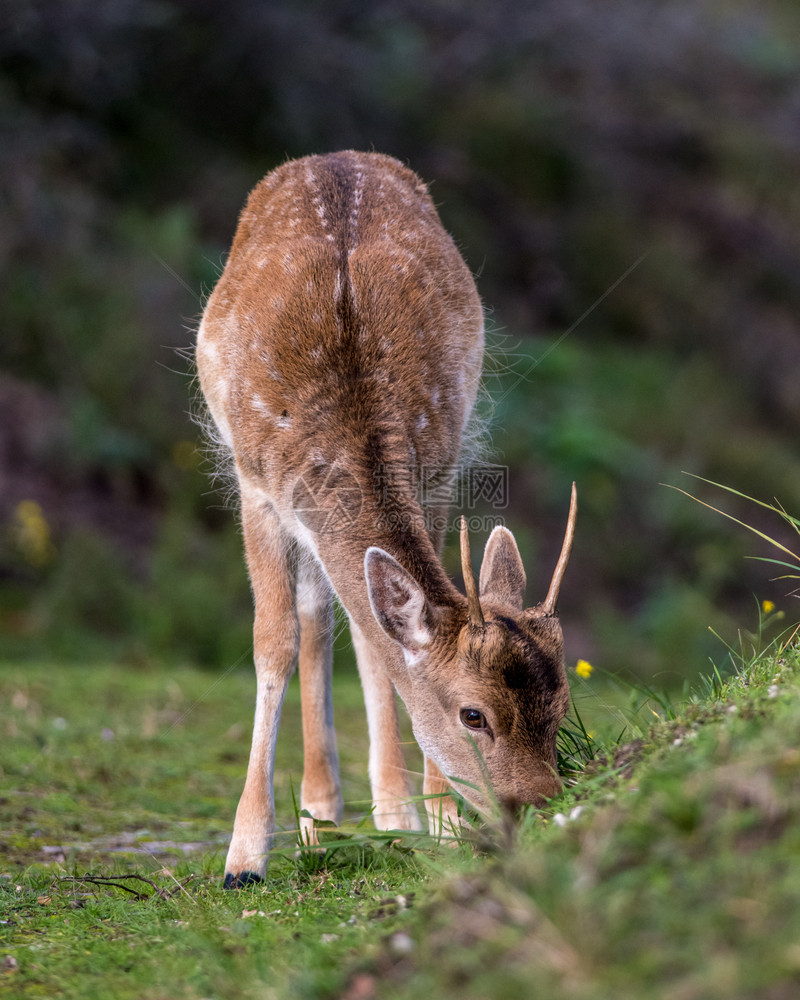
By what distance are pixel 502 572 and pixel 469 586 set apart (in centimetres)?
95

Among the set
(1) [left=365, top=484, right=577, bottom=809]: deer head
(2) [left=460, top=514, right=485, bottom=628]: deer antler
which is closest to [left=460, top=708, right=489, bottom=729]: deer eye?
(1) [left=365, top=484, right=577, bottom=809]: deer head

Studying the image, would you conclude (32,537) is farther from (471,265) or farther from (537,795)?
(471,265)

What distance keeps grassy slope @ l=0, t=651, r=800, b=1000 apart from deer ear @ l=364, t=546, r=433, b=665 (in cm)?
82

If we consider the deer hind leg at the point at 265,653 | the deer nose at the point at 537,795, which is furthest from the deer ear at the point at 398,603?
the deer hind leg at the point at 265,653

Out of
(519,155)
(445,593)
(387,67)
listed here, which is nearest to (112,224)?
(387,67)

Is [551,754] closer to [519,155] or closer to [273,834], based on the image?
[273,834]

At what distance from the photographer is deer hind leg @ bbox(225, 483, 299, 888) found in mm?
5098

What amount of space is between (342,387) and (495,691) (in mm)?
1644

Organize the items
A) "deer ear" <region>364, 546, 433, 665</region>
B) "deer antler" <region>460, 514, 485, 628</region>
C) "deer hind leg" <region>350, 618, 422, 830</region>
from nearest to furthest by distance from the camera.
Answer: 1. "deer antler" <region>460, 514, 485, 628</region>
2. "deer ear" <region>364, 546, 433, 665</region>
3. "deer hind leg" <region>350, 618, 422, 830</region>

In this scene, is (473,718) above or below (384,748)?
above

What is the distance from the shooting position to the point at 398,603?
480 cm

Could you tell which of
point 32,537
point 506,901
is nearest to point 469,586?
point 506,901

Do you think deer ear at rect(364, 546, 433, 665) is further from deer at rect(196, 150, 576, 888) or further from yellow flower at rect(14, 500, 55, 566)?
yellow flower at rect(14, 500, 55, 566)

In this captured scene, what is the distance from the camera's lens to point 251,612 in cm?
1073
